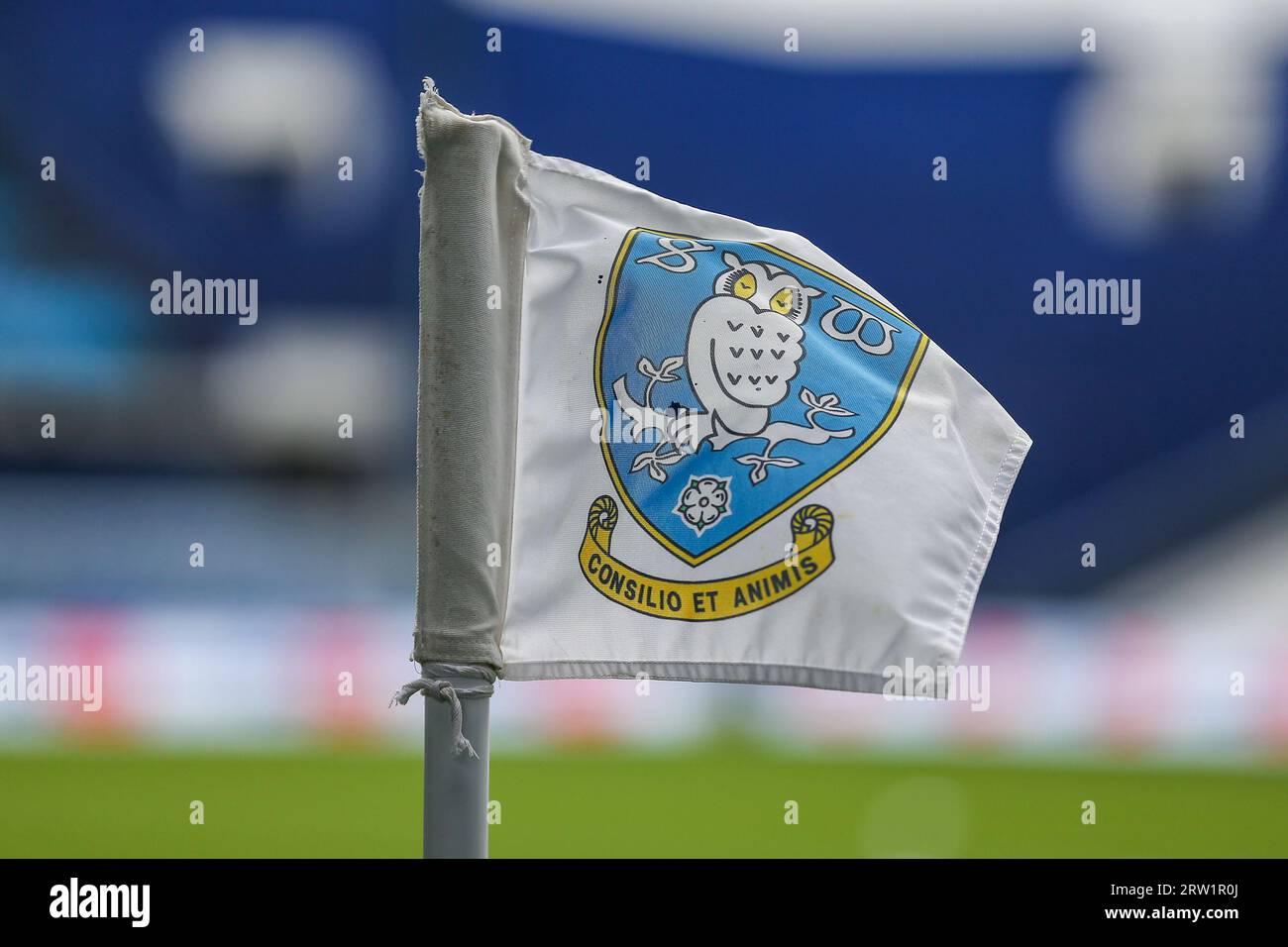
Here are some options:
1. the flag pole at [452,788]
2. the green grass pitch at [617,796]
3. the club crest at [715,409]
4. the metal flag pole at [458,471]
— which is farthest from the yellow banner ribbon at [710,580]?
the green grass pitch at [617,796]

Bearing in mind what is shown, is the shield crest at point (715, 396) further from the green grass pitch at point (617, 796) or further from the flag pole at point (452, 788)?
the green grass pitch at point (617, 796)

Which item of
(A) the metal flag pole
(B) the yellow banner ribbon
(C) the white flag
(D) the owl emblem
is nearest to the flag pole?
(A) the metal flag pole

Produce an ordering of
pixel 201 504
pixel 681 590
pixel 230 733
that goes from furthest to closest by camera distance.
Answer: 1. pixel 201 504
2. pixel 230 733
3. pixel 681 590

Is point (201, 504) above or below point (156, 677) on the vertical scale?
above

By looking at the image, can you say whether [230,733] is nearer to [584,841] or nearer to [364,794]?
[364,794]

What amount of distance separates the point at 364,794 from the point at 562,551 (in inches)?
133

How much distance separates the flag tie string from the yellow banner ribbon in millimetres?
269

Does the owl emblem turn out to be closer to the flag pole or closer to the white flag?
the white flag

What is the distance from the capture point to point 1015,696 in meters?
4.90

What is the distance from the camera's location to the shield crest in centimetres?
194

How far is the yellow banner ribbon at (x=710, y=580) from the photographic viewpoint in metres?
1.91

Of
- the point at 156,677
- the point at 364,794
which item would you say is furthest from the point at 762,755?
the point at 156,677

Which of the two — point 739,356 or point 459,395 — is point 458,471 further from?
point 739,356

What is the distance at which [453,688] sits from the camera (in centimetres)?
175
